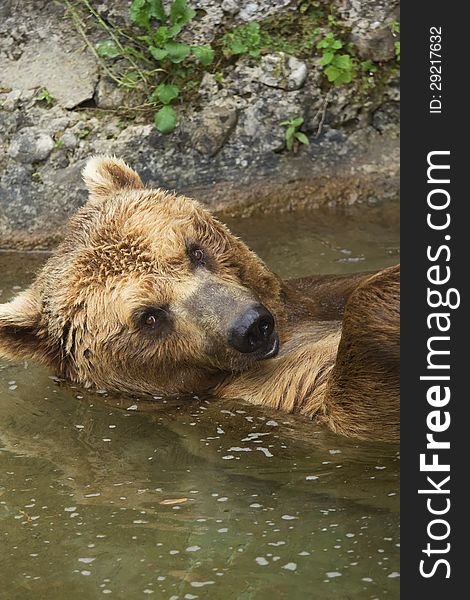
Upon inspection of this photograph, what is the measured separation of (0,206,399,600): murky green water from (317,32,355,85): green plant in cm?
343

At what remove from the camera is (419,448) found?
14.7 feet

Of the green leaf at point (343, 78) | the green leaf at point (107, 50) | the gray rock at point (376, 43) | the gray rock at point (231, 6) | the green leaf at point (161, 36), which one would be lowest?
the green leaf at point (343, 78)

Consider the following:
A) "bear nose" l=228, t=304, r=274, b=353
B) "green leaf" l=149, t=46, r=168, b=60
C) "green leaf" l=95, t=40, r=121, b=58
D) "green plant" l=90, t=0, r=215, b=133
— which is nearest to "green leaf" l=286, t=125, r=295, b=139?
"green plant" l=90, t=0, r=215, b=133

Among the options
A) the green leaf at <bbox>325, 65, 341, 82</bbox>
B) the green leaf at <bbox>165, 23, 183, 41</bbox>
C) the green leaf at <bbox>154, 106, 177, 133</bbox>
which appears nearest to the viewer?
the green leaf at <bbox>165, 23, 183, 41</bbox>

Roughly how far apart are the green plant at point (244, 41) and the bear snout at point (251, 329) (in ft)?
12.2

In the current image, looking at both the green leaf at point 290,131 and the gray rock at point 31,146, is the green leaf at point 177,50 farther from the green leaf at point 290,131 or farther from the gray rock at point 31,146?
the gray rock at point 31,146

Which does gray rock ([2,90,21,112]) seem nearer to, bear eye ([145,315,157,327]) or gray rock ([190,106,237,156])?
gray rock ([190,106,237,156])

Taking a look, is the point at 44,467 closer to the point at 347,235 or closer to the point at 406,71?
the point at 406,71

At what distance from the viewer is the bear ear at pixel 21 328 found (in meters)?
6.40

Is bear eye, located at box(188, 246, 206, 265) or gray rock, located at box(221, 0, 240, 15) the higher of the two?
gray rock, located at box(221, 0, 240, 15)

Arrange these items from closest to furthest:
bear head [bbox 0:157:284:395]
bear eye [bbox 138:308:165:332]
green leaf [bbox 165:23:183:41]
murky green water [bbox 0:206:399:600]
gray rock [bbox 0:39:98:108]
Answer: murky green water [bbox 0:206:399:600] → bear head [bbox 0:157:284:395] → bear eye [bbox 138:308:165:332] → green leaf [bbox 165:23:183:41] → gray rock [bbox 0:39:98:108]

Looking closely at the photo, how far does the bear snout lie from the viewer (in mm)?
5645

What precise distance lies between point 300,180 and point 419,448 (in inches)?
190

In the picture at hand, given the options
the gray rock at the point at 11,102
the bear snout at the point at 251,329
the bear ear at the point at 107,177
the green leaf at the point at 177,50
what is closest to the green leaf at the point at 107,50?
the green leaf at the point at 177,50
